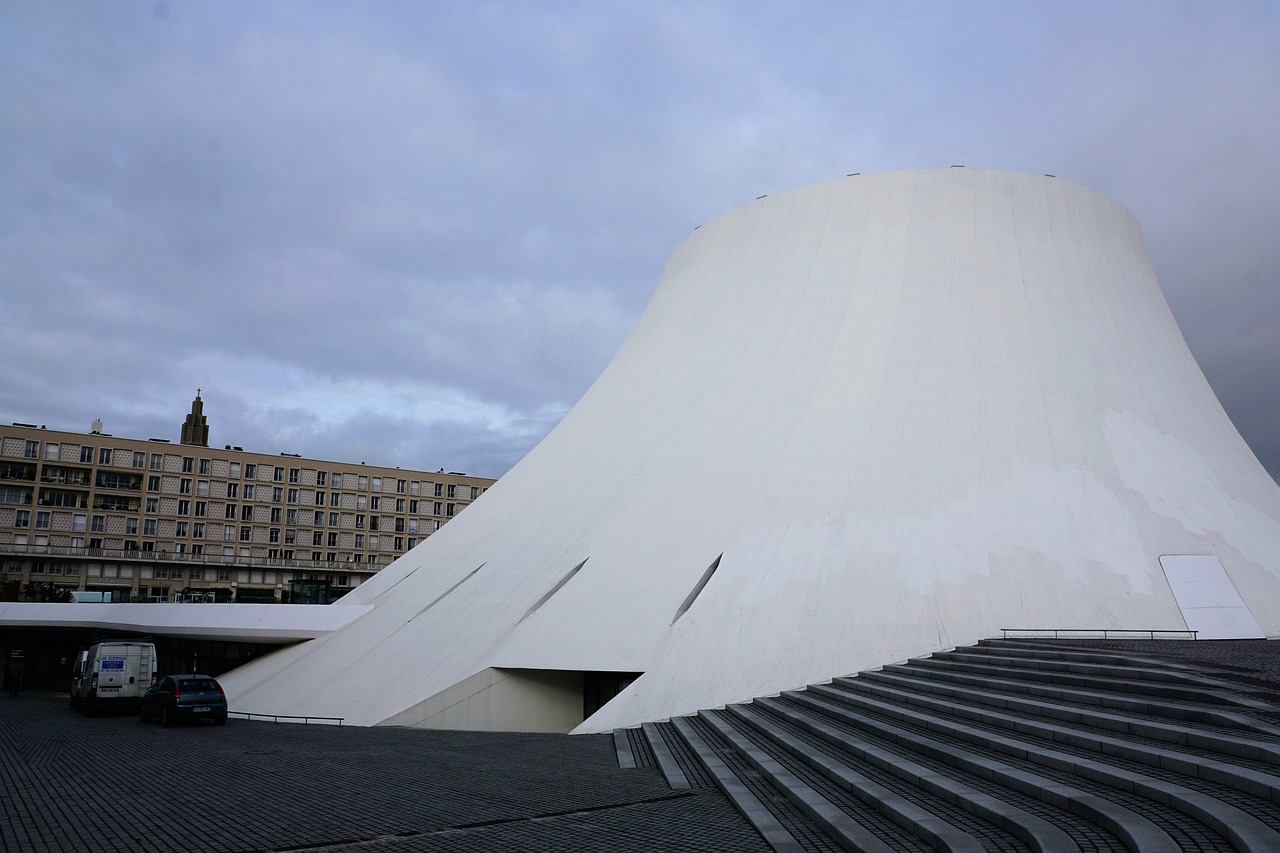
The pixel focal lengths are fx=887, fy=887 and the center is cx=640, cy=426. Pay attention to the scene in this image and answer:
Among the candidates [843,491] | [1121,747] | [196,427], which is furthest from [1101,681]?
[196,427]

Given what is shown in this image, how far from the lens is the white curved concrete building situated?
11.8m

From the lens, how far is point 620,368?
19.2 metres

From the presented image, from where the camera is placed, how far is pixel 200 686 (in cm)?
1280

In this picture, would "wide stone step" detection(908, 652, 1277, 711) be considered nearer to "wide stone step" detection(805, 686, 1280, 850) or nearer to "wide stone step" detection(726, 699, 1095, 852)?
"wide stone step" detection(805, 686, 1280, 850)

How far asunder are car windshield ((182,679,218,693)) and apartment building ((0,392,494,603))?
2442 cm

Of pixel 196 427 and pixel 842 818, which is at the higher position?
pixel 196 427

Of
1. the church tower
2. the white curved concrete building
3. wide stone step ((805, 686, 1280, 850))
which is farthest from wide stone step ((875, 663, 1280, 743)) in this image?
the church tower

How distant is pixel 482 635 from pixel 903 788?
8.95 metres

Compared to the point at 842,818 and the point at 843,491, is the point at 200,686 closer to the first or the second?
the point at 843,491

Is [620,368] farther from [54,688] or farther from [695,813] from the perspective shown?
[54,688]

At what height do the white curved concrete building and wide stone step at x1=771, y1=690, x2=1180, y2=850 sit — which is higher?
the white curved concrete building

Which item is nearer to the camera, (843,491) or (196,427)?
(843,491)

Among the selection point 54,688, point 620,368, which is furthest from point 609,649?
point 54,688

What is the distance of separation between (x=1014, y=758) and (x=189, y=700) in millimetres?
11244
